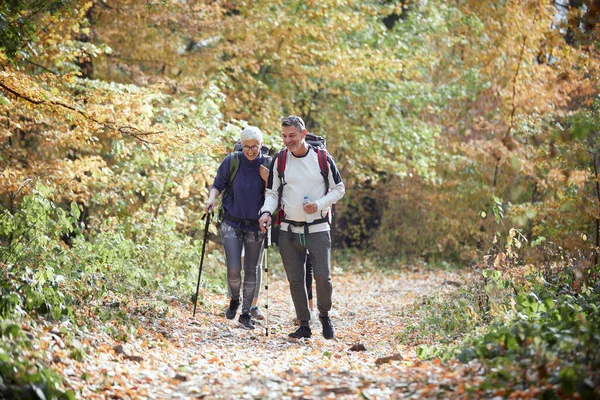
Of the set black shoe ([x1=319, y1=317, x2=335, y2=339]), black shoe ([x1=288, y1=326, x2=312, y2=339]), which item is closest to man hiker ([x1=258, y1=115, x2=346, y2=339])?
black shoe ([x1=319, y1=317, x2=335, y2=339])

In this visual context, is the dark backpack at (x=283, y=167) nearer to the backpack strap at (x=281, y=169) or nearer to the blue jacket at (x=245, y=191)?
the backpack strap at (x=281, y=169)

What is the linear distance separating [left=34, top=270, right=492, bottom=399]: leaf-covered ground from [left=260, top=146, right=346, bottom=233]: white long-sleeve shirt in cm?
125

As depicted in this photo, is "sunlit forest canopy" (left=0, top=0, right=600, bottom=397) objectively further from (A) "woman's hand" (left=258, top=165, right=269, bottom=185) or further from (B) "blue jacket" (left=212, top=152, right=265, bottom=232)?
(A) "woman's hand" (left=258, top=165, right=269, bottom=185)

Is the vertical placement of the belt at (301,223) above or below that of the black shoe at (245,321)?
above

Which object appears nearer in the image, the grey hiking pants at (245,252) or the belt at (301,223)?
the belt at (301,223)

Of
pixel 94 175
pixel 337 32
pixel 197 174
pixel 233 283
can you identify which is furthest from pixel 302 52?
pixel 233 283

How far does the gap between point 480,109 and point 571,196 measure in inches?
292

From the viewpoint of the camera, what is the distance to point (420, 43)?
17.2 m

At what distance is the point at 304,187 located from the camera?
6.99 m

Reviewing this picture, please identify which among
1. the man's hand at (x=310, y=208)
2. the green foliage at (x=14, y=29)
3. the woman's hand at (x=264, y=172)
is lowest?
the man's hand at (x=310, y=208)

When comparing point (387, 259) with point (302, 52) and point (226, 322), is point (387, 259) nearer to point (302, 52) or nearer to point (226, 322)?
point (302, 52)

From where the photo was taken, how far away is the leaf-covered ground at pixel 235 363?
4.96 m

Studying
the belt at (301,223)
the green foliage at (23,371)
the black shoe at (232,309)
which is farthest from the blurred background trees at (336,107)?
the green foliage at (23,371)

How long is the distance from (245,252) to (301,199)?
1.21m
